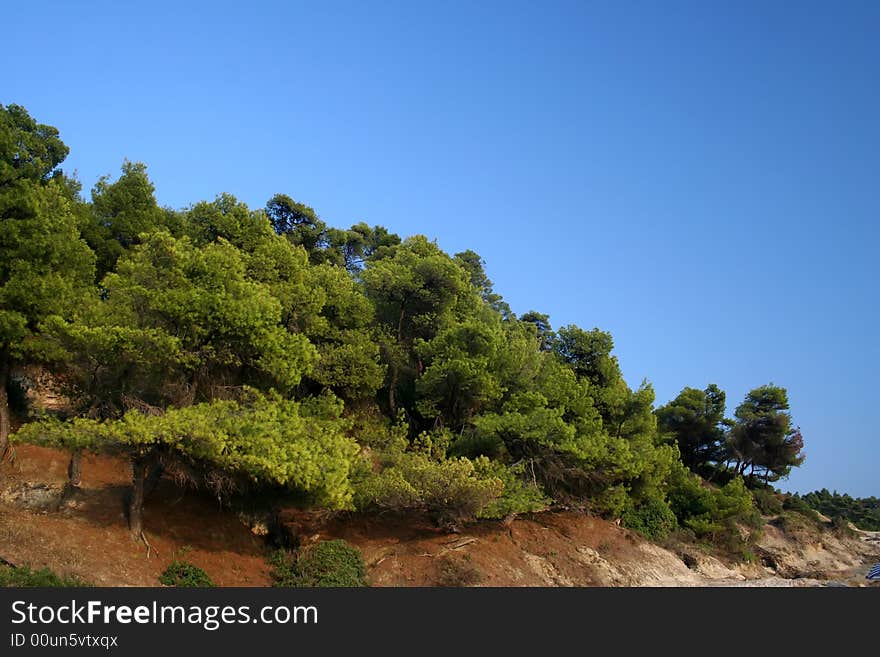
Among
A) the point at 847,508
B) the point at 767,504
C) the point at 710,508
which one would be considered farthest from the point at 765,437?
the point at 847,508

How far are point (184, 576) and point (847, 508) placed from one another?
3443 inches

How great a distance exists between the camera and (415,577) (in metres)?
23.7

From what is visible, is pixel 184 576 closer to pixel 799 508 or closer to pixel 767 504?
pixel 767 504

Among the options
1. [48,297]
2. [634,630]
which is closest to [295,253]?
[48,297]

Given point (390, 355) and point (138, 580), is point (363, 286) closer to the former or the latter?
point (390, 355)

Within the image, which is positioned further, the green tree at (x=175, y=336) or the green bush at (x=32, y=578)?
the green tree at (x=175, y=336)

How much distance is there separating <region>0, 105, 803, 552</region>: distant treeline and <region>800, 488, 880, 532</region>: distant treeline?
153 feet

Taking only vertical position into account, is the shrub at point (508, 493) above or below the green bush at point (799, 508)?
below

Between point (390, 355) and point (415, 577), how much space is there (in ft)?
36.6

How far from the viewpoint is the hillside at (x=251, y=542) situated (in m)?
19.0

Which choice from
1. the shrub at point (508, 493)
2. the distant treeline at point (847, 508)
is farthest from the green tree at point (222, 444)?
the distant treeline at point (847, 508)

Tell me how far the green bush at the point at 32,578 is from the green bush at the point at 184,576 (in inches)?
95.6

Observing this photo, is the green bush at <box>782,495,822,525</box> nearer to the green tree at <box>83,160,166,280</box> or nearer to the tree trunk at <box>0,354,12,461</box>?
the green tree at <box>83,160,166,280</box>

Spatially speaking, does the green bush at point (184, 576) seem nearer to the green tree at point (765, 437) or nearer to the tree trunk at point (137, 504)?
the tree trunk at point (137, 504)
